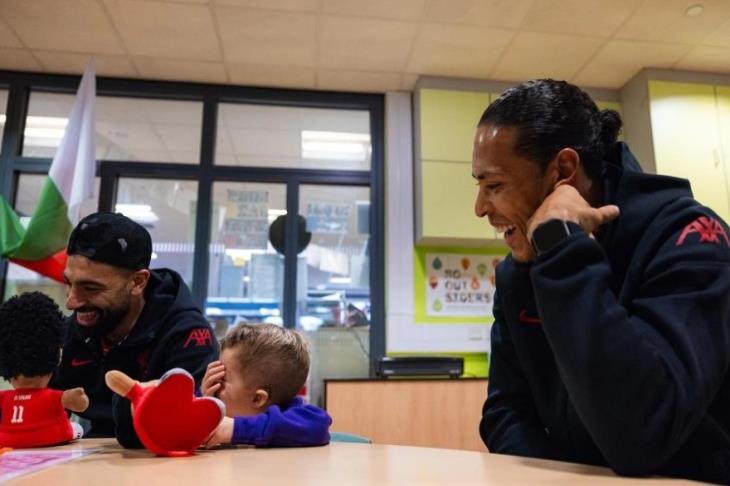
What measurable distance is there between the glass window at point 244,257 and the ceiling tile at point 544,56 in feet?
5.50

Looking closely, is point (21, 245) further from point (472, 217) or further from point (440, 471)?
point (440, 471)

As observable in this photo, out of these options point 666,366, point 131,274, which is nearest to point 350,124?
point 131,274

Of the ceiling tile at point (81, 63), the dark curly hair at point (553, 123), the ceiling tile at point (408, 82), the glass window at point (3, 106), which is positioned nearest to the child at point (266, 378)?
the dark curly hair at point (553, 123)

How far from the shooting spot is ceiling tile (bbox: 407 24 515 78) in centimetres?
313

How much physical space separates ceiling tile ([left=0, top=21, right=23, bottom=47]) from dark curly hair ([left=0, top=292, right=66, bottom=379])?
2.73m

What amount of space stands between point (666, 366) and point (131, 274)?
3.97 ft

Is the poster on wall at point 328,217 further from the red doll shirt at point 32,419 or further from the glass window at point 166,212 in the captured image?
the red doll shirt at point 32,419

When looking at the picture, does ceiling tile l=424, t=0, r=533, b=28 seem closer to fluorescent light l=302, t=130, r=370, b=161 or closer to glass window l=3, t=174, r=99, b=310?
fluorescent light l=302, t=130, r=370, b=161

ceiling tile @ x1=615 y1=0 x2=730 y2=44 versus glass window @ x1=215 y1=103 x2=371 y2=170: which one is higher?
ceiling tile @ x1=615 y1=0 x2=730 y2=44

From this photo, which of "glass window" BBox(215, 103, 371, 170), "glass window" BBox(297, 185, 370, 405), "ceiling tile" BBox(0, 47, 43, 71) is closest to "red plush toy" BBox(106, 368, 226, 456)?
"glass window" BBox(297, 185, 370, 405)

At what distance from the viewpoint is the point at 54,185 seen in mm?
3256

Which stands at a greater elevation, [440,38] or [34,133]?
[440,38]

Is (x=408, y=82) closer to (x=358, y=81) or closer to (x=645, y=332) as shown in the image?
(x=358, y=81)

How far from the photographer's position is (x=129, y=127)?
3.77 meters
